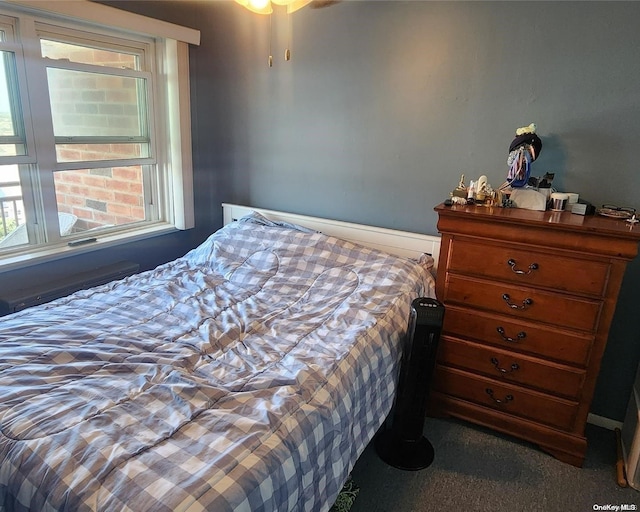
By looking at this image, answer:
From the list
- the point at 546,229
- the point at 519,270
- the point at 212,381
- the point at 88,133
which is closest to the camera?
the point at 212,381

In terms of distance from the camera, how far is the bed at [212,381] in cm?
105

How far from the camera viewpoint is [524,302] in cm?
189

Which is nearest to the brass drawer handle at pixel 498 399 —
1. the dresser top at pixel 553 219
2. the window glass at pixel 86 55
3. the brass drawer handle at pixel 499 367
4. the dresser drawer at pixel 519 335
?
the brass drawer handle at pixel 499 367

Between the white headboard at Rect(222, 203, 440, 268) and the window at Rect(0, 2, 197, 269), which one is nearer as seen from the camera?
the window at Rect(0, 2, 197, 269)

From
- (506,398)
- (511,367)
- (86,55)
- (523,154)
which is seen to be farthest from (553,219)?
(86,55)

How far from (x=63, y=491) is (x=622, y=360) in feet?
7.64

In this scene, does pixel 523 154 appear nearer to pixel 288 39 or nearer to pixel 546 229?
pixel 546 229

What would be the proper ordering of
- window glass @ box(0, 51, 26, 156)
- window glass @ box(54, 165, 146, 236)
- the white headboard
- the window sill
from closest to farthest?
window glass @ box(0, 51, 26, 156)
the window sill
the white headboard
window glass @ box(54, 165, 146, 236)

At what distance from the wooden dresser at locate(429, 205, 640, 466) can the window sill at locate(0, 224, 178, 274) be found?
191 cm

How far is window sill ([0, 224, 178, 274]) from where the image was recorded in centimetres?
228

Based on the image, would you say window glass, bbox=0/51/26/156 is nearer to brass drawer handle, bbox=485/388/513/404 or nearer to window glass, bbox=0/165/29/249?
window glass, bbox=0/165/29/249

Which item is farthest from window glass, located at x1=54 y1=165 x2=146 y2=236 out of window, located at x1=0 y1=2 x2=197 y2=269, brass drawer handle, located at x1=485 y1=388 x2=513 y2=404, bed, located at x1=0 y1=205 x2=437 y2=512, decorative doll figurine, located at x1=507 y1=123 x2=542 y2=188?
brass drawer handle, located at x1=485 y1=388 x2=513 y2=404

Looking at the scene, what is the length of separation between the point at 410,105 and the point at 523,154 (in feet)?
2.23

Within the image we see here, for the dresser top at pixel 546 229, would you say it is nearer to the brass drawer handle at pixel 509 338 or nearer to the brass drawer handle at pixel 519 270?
the brass drawer handle at pixel 519 270
